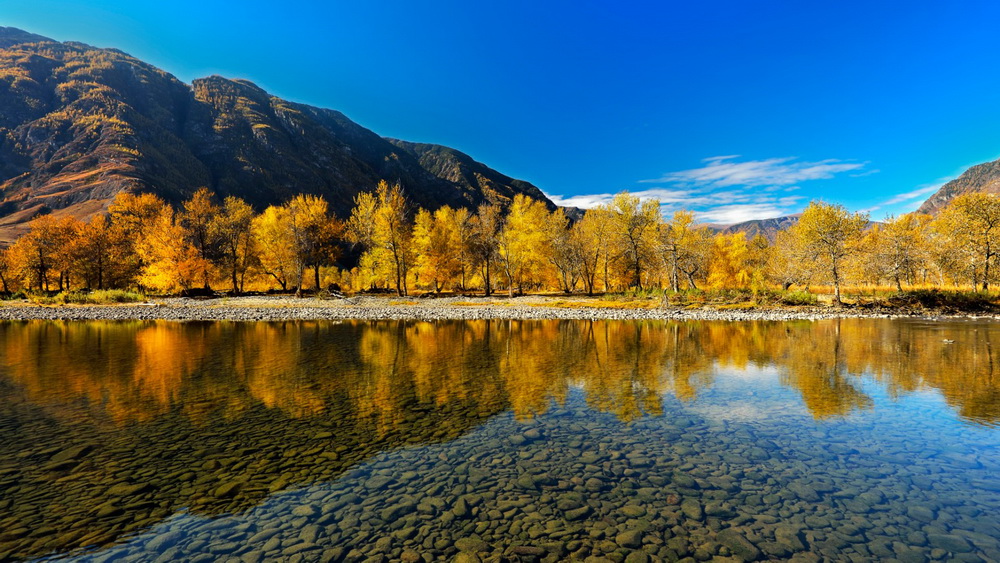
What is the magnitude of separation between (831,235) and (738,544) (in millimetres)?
48716

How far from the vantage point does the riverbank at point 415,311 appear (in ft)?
117

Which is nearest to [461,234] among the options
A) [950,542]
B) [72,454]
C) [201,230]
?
[201,230]

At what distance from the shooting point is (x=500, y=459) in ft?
27.0

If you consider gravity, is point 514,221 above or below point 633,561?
above

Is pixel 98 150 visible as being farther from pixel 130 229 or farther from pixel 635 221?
pixel 635 221

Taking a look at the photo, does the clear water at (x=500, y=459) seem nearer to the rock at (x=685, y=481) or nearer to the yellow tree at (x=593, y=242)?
the rock at (x=685, y=481)

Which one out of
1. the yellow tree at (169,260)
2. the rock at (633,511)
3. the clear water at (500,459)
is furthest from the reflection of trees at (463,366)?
the yellow tree at (169,260)

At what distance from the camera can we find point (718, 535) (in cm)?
563

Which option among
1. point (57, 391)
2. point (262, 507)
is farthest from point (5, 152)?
point (262, 507)

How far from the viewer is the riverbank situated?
3572 cm

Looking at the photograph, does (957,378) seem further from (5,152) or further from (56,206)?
(5,152)

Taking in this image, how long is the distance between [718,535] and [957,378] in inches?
624

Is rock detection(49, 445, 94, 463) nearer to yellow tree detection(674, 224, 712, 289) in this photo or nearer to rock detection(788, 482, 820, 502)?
rock detection(788, 482, 820, 502)

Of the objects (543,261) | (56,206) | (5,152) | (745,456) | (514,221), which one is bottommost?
(745,456)
